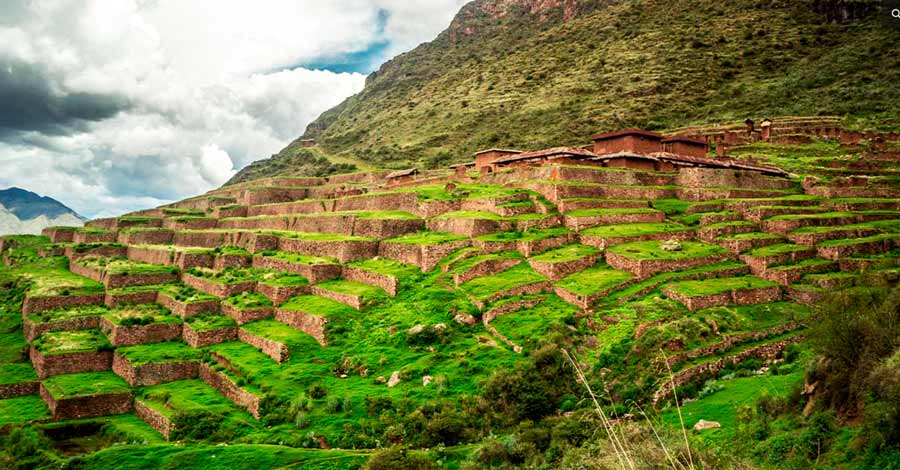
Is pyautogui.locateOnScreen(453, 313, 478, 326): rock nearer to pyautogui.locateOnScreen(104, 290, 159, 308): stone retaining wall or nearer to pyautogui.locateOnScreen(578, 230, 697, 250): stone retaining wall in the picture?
pyautogui.locateOnScreen(578, 230, 697, 250): stone retaining wall

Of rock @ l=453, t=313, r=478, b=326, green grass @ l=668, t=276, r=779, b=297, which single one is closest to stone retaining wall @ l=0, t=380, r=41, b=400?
rock @ l=453, t=313, r=478, b=326

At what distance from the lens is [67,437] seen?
20781 millimetres

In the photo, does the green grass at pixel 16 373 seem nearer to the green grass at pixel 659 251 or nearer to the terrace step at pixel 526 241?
the terrace step at pixel 526 241

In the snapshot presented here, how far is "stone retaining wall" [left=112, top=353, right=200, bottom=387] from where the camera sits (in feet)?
76.4

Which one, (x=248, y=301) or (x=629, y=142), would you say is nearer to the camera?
(x=248, y=301)

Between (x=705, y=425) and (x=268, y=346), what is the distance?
626 inches

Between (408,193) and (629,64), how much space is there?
59606 mm

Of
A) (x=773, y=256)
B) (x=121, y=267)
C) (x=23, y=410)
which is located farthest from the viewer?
(x=121, y=267)

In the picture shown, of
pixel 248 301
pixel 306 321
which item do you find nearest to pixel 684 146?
pixel 306 321

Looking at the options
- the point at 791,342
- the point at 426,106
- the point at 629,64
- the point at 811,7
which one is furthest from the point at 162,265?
the point at 811,7

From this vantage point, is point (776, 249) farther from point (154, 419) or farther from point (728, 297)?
Result: point (154, 419)

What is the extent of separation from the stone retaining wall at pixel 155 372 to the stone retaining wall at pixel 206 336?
4.12 feet

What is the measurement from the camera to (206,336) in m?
25.5

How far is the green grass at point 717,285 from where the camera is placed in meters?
21.5
